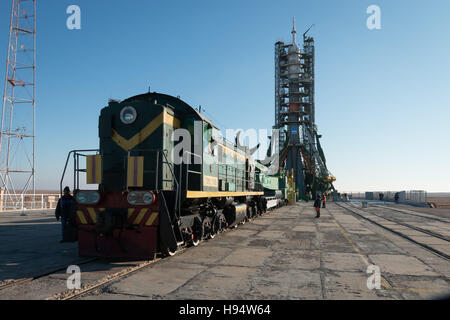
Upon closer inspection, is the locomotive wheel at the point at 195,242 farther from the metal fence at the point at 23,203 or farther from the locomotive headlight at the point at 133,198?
the metal fence at the point at 23,203

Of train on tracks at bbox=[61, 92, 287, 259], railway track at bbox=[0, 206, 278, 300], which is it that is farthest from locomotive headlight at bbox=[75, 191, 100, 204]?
railway track at bbox=[0, 206, 278, 300]

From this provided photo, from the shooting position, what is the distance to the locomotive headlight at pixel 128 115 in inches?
316

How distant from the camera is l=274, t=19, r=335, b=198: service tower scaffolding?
179 feet

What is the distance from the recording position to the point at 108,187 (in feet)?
26.2

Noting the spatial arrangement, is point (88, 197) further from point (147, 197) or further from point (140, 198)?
point (147, 197)

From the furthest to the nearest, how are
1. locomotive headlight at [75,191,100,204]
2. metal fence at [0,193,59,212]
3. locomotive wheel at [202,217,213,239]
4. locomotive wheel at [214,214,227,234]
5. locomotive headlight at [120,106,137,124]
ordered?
metal fence at [0,193,59,212] → locomotive wheel at [214,214,227,234] → locomotive wheel at [202,217,213,239] → locomotive headlight at [120,106,137,124] → locomotive headlight at [75,191,100,204]

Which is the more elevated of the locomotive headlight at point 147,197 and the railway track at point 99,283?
the locomotive headlight at point 147,197

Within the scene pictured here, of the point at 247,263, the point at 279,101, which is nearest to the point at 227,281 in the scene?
the point at 247,263

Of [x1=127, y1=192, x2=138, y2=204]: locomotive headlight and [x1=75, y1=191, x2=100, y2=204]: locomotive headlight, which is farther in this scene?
[x1=75, y1=191, x2=100, y2=204]: locomotive headlight

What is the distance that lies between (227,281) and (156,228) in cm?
219

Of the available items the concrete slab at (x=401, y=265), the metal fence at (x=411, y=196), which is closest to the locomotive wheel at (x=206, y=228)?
the concrete slab at (x=401, y=265)

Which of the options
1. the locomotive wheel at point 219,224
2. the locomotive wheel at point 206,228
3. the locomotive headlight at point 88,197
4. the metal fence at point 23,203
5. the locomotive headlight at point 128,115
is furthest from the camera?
the metal fence at point 23,203

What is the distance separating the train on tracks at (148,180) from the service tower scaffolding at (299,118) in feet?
145

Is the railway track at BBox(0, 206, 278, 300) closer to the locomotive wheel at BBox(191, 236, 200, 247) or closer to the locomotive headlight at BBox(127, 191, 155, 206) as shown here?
the locomotive headlight at BBox(127, 191, 155, 206)
